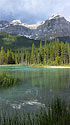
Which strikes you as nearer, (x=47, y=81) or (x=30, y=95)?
(x=30, y=95)

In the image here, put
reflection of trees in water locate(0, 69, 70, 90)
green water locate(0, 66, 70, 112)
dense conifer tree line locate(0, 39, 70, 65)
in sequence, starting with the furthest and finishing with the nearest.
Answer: dense conifer tree line locate(0, 39, 70, 65) → reflection of trees in water locate(0, 69, 70, 90) → green water locate(0, 66, 70, 112)

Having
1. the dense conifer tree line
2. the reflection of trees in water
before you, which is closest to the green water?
the reflection of trees in water

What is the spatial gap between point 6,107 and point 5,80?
8.52 m

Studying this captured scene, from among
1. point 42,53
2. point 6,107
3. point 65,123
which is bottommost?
point 6,107

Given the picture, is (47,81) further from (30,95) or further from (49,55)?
(49,55)

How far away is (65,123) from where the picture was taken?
5.38 metres

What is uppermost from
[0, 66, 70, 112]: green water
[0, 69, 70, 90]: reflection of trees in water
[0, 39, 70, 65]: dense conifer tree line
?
[0, 39, 70, 65]: dense conifer tree line

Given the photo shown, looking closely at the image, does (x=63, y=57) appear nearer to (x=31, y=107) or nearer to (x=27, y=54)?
(x=27, y=54)

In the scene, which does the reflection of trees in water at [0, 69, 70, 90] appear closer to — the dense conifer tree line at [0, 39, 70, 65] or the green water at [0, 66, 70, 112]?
the green water at [0, 66, 70, 112]

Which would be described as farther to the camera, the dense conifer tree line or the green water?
the dense conifer tree line

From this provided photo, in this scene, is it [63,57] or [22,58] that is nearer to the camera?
[63,57]

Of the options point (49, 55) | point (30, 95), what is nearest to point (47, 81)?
point (30, 95)

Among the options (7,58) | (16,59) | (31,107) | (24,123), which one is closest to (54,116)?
(24,123)

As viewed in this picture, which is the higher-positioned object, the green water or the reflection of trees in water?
the green water
